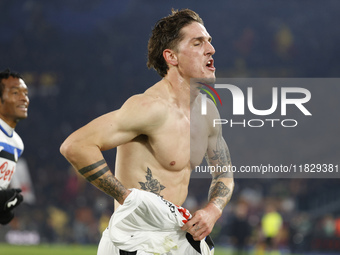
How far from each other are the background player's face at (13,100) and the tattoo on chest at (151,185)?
2.51 m

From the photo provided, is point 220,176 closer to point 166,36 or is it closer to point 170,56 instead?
point 170,56

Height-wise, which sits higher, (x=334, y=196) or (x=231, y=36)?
(x=231, y=36)

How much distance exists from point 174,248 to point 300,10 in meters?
23.3

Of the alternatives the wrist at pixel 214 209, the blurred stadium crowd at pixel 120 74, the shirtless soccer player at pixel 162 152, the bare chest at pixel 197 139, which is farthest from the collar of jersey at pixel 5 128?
the blurred stadium crowd at pixel 120 74

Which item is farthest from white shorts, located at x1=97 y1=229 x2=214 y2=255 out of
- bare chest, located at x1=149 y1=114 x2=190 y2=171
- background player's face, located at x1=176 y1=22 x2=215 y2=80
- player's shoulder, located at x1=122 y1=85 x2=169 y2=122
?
background player's face, located at x1=176 y1=22 x2=215 y2=80

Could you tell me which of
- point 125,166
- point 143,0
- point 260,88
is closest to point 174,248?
point 125,166

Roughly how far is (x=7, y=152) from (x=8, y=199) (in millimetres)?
450

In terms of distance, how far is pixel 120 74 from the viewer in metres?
22.8

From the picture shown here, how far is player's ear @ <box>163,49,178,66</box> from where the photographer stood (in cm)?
359

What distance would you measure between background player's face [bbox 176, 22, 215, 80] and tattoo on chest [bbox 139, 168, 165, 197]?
27.2 inches

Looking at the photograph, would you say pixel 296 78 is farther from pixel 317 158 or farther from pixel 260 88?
pixel 317 158

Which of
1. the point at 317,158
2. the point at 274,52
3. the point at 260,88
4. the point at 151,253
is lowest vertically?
the point at 151,253

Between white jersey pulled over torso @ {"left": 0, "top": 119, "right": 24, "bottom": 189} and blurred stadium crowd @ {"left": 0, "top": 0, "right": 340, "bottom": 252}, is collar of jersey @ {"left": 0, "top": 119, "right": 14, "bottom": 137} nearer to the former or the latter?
white jersey pulled over torso @ {"left": 0, "top": 119, "right": 24, "bottom": 189}

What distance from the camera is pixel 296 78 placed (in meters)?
20.7
